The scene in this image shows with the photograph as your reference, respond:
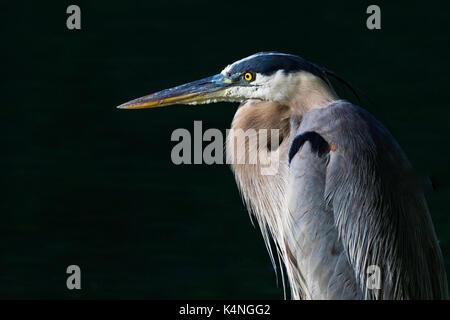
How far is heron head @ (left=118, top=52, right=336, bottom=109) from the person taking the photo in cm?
262

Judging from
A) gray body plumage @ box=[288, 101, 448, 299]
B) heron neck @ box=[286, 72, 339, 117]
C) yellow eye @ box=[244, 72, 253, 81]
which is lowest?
gray body plumage @ box=[288, 101, 448, 299]

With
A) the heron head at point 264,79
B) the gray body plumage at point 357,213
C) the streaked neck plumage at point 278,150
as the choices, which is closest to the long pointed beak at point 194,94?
the heron head at point 264,79

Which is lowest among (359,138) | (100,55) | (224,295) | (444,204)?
(224,295)

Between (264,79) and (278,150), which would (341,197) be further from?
(264,79)

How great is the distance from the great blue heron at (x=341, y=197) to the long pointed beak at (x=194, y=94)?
51mm

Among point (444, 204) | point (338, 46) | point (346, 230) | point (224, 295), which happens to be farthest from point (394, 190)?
point (338, 46)

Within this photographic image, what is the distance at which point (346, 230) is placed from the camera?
2.48m

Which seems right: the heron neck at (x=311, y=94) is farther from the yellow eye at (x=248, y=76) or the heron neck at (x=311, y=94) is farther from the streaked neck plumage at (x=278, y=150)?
the yellow eye at (x=248, y=76)

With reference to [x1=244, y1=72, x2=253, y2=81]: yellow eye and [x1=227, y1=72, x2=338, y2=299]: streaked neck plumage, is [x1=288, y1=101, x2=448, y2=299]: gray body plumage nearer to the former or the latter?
[x1=227, y1=72, x2=338, y2=299]: streaked neck plumage

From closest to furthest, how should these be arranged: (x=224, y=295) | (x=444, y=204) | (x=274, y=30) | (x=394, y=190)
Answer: (x=394, y=190)
(x=224, y=295)
(x=444, y=204)
(x=274, y=30)

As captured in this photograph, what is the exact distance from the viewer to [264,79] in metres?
2.63

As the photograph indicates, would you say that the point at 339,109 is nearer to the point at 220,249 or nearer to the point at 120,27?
the point at 220,249

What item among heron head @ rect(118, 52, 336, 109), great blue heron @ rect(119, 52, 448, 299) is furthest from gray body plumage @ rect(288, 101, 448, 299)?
heron head @ rect(118, 52, 336, 109)

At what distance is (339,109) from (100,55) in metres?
2.88
